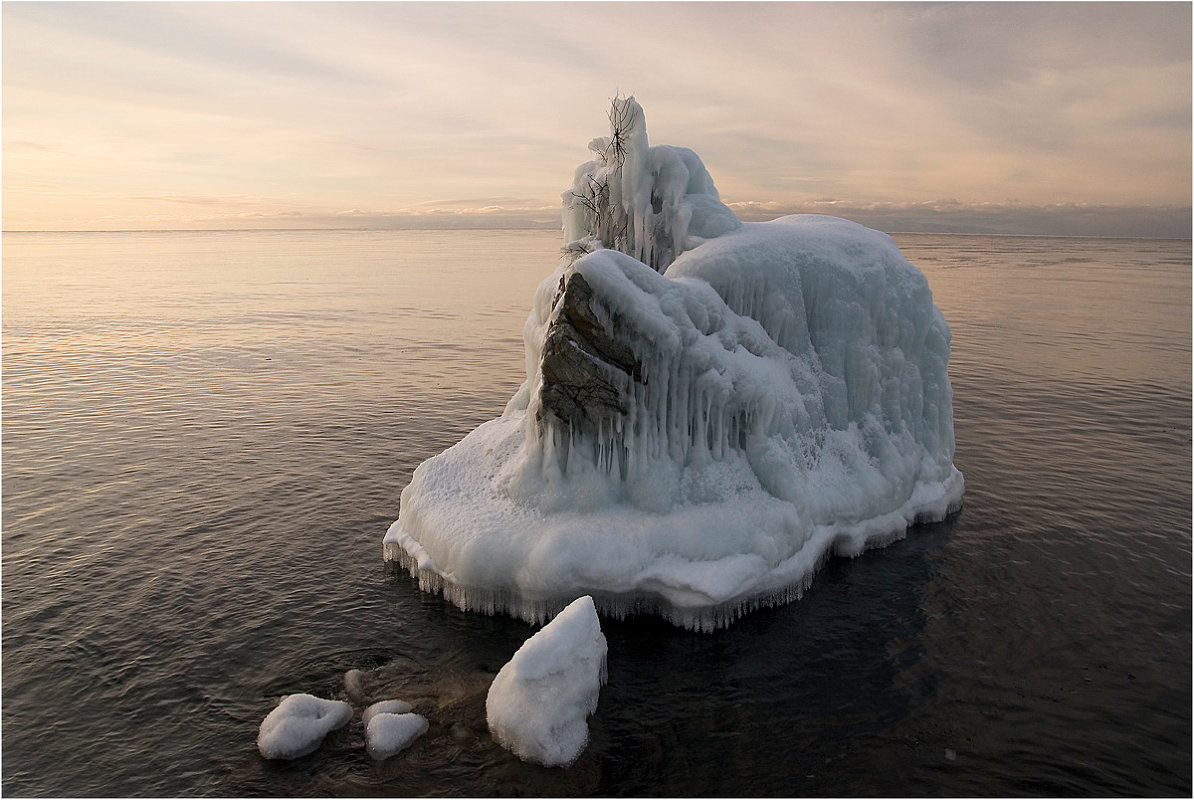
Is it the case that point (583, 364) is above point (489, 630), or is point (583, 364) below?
above

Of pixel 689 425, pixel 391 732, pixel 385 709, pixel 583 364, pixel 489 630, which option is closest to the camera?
pixel 391 732

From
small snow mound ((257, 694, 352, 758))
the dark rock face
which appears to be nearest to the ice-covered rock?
small snow mound ((257, 694, 352, 758))

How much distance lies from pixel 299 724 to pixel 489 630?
4425 millimetres

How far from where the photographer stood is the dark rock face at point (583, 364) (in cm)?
1681

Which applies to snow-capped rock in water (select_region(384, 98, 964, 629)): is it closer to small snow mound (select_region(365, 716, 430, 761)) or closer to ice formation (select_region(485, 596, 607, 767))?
ice formation (select_region(485, 596, 607, 767))

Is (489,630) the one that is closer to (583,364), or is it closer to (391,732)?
(391,732)

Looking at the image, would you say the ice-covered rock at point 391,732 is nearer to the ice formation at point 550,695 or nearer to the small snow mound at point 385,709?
the small snow mound at point 385,709

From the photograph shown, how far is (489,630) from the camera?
1608 centimetres

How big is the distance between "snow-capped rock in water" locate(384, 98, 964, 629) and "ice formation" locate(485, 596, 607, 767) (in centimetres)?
269

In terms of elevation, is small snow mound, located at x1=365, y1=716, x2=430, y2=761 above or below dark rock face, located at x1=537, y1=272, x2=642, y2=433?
below

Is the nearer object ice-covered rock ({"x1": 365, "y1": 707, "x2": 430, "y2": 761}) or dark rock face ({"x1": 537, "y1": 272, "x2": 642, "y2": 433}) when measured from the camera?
ice-covered rock ({"x1": 365, "y1": 707, "x2": 430, "y2": 761})

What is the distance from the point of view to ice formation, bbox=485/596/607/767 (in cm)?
1231

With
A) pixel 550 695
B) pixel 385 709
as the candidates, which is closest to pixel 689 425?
pixel 550 695

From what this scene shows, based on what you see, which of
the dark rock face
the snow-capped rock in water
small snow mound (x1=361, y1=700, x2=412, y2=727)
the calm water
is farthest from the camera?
the dark rock face
